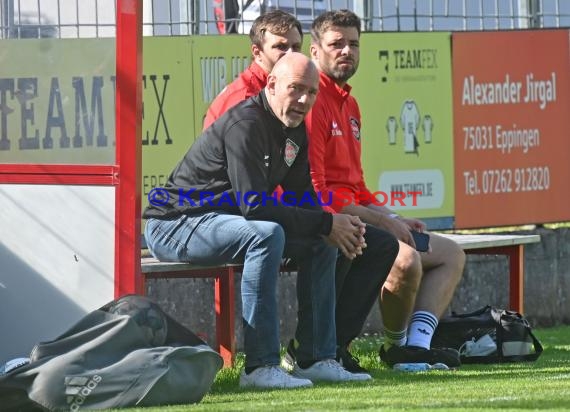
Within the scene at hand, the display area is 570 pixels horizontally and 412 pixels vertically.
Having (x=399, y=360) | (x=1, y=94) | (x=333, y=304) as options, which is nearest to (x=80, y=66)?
(x=1, y=94)

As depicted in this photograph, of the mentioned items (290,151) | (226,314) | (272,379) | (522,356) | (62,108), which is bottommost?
(522,356)

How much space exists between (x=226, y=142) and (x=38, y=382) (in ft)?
5.12

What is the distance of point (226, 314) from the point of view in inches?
318

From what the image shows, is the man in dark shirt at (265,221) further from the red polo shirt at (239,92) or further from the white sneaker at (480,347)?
the white sneaker at (480,347)

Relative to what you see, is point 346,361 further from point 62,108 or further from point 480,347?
point 62,108

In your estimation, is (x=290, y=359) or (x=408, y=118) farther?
(x=408, y=118)

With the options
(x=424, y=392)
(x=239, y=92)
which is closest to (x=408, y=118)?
(x=239, y=92)

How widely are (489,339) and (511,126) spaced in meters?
2.56

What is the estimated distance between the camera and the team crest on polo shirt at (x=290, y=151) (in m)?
7.33

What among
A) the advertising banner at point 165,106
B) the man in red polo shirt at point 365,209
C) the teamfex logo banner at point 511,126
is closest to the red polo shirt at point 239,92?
the man in red polo shirt at point 365,209

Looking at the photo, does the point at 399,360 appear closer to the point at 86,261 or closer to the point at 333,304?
the point at 333,304

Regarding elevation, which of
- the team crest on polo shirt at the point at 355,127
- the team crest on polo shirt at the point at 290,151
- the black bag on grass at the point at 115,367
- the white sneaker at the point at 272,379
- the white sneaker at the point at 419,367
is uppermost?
the team crest on polo shirt at the point at 355,127

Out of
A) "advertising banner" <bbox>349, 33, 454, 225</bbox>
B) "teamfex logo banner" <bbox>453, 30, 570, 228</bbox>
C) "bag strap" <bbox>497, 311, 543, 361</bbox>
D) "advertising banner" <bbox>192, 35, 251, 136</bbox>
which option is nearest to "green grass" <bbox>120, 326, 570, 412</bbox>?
"bag strap" <bbox>497, 311, 543, 361</bbox>

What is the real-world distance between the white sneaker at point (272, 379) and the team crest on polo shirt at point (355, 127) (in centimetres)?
178
